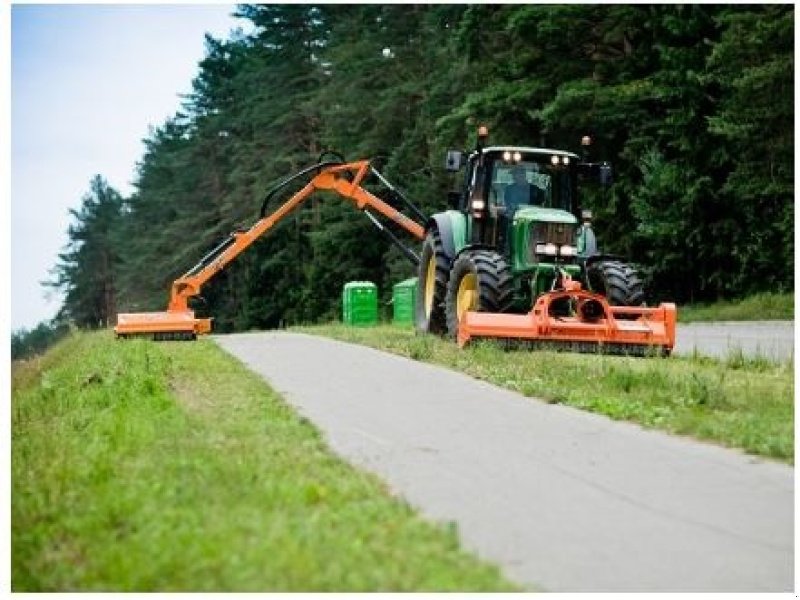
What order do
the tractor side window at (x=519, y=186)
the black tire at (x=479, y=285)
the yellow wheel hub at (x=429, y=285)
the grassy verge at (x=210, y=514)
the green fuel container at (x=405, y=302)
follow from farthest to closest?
the green fuel container at (x=405, y=302), the yellow wheel hub at (x=429, y=285), the tractor side window at (x=519, y=186), the black tire at (x=479, y=285), the grassy verge at (x=210, y=514)

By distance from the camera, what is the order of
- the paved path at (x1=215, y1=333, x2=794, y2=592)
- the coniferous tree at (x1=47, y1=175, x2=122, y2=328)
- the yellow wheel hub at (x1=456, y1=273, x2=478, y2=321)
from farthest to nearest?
the coniferous tree at (x1=47, y1=175, x2=122, y2=328) < the yellow wheel hub at (x1=456, y1=273, x2=478, y2=321) < the paved path at (x1=215, y1=333, x2=794, y2=592)

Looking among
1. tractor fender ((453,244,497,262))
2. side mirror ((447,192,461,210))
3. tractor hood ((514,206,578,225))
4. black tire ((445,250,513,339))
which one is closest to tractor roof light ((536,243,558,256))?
tractor hood ((514,206,578,225))

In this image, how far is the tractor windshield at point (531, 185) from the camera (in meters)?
13.8

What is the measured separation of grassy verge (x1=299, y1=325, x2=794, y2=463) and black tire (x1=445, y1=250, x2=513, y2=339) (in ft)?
2.79

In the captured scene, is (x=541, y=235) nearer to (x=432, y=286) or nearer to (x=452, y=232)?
(x=452, y=232)

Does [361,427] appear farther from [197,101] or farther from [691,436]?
[197,101]

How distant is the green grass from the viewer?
18000mm

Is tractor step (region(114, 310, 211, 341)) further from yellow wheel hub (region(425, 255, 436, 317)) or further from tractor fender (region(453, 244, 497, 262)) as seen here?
tractor fender (region(453, 244, 497, 262))

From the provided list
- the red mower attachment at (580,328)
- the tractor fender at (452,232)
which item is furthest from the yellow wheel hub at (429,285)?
the red mower attachment at (580,328)

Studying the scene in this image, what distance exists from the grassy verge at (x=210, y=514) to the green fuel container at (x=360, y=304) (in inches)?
597

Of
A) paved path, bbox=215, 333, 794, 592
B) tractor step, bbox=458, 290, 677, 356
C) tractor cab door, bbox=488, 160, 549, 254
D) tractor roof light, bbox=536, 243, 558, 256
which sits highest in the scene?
tractor cab door, bbox=488, 160, 549, 254

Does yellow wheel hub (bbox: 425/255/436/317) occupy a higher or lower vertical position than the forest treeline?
lower

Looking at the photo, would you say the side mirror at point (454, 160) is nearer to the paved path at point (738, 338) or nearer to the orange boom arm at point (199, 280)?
the paved path at point (738, 338)

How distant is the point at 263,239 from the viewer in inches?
1652
